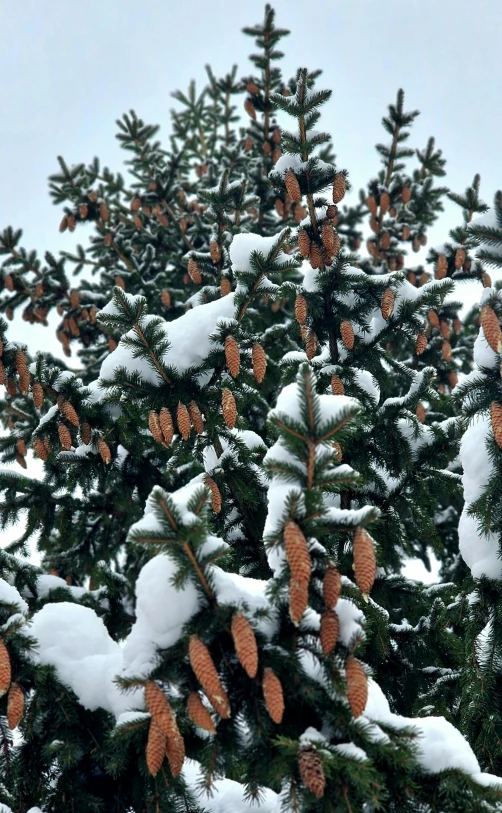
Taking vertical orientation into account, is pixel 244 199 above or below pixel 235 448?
above

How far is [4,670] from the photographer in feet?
10.2

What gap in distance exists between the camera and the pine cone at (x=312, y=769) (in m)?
2.54

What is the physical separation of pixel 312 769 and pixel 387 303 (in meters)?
3.89

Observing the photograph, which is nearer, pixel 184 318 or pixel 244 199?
pixel 184 318

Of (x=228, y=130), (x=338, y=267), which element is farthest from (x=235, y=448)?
(x=228, y=130)

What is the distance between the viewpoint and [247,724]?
2.97 metres

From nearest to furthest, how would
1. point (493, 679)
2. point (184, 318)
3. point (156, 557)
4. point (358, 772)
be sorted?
point (358, 772) → point (156, 557) → point (493, 679) → point (184, 318)

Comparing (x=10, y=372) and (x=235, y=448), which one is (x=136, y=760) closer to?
(x=235, y=448)

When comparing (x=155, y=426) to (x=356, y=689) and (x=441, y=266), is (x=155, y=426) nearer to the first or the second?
(x=356, y=689)

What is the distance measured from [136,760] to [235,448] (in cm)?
265

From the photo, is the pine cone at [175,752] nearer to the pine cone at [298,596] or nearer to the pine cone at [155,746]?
the pine cone at [155,746]

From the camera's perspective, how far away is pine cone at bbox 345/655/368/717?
2.72 meters

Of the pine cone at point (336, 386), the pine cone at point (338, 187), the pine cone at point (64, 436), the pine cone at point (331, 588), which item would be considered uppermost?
the pine cone at point (338, 187)

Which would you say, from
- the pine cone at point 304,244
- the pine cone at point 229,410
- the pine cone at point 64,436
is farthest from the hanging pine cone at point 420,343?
the pine cone at point 64,436
